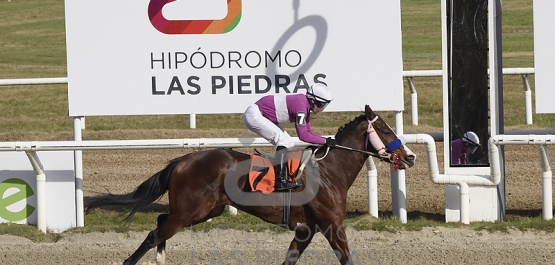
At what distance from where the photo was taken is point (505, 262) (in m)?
7.73

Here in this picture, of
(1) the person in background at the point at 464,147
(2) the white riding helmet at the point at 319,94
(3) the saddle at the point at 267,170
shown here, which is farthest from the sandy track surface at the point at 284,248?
(2) the white riding helmet at the point at 319,94

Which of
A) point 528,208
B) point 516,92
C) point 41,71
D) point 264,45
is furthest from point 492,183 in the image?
point 41,71

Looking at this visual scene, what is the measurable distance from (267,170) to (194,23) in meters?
2.44

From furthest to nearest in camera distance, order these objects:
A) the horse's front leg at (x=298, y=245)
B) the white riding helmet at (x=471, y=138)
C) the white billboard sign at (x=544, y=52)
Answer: the white riding helmet at (x=471, y=138) → the white billboard sign at (x=544, y=52) → the horse's front leg at (x=298, y=245)

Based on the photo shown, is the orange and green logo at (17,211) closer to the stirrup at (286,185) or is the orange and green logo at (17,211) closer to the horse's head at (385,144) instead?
the stirrup at (286,185)

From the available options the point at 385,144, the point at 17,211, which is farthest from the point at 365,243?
the point at 17,211

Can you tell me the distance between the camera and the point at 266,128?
7.46m

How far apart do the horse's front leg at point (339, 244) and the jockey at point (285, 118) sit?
0.43 metres

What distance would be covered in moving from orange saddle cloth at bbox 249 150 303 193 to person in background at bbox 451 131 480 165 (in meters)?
2.60

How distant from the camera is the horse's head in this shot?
7.44m

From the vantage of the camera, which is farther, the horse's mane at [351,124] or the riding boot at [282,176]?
the horse's mane at [351,124]

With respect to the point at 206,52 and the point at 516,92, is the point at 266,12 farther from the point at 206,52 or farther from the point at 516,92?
the point at 516,92

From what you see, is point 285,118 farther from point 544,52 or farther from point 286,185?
point 544,52

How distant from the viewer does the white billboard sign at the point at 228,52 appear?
9211 millimetres
